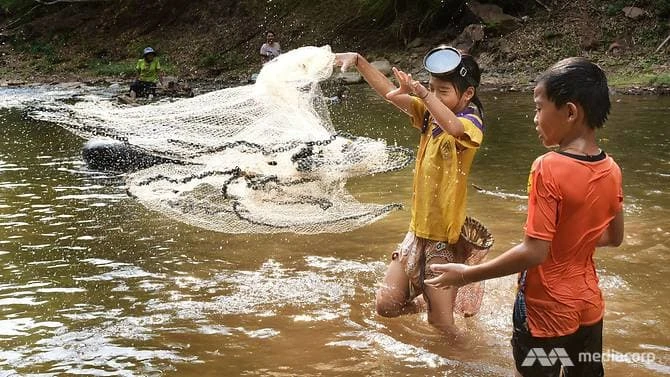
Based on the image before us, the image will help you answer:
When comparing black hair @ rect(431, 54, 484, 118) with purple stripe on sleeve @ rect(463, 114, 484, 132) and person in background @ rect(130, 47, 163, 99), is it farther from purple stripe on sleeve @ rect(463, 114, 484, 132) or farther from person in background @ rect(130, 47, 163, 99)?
person in background @ rect(130, 47, 163, 99)

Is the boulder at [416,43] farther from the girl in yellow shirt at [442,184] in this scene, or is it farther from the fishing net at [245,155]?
the girl in yellow shirt at [442,184]

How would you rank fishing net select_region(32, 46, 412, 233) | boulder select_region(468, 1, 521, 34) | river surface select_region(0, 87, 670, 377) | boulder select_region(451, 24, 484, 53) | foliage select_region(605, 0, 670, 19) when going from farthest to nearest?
boulder select_region(468, 1, 521, 34)
boulder select_region(451, 24, 484, 53)
foliage select_region(605, 0, 670, 19)
fishing net select_region(32, 46, 412, 233)
river surface select_region(0, 87, 670, 377)

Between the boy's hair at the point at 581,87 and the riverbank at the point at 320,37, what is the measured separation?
13.5 m

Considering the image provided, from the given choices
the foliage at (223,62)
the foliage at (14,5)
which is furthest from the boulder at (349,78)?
the foliage at (14,5)

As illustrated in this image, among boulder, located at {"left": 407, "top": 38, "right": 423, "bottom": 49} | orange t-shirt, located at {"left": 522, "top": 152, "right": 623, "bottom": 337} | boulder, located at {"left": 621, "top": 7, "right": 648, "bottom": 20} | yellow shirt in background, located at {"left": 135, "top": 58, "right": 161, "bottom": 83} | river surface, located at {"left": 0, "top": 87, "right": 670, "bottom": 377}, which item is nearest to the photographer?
orange t-shirt, located at {"left": 522, "top": 152, "right": 623, "bottom": 337}

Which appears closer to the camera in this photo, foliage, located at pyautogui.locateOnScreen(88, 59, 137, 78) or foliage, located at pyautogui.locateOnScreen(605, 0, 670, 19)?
foliage, located at pyautogui.locateOnScreen(605, 0, 670, 19)

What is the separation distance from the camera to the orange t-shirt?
7.61 ft

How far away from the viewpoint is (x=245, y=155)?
19.2ft

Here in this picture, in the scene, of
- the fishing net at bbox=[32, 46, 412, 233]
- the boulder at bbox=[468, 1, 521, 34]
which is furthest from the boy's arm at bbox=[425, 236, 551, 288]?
the boulder at bbox=[468, 1, 521, 34]

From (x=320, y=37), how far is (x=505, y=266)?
23327 mm

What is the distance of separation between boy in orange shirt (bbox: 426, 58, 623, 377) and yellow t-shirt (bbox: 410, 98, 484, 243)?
2.97 ft

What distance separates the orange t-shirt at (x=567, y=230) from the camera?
2320 mm

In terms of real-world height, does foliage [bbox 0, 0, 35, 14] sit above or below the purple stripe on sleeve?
above

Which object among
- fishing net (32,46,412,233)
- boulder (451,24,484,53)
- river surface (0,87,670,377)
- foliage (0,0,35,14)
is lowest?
river surface (0,87,670,377)
